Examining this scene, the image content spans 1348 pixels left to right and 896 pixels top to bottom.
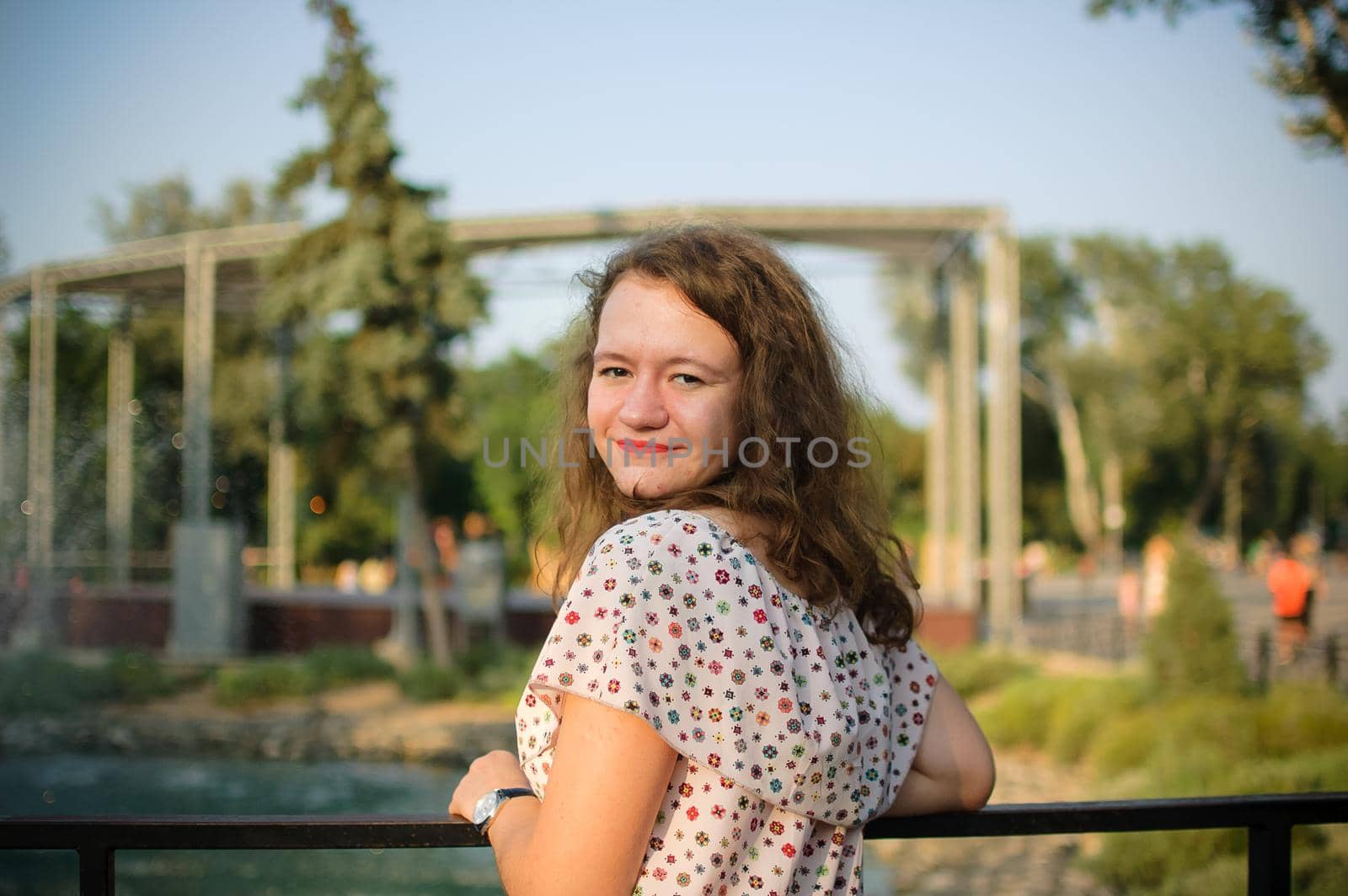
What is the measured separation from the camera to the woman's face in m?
1.07

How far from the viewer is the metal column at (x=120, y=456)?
15.9 metres

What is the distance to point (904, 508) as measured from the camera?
3053 cm

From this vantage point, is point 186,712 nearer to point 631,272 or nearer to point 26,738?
point 26,738

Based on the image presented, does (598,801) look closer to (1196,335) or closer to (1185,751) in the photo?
(1185,751)

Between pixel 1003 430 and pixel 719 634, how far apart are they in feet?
48.3

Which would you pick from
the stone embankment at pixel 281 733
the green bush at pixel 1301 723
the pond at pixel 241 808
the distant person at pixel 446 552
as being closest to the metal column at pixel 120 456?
the stone embankment at pixel 281 733

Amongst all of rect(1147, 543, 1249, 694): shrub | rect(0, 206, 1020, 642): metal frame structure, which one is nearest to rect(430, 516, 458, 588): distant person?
rect(0, 206, 1020, 642): metal frame structure

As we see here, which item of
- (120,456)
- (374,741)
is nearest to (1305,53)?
(374,741)

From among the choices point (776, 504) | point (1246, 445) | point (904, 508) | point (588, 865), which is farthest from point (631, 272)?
point (1246, 445)

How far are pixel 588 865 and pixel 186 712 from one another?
1383 centimetres

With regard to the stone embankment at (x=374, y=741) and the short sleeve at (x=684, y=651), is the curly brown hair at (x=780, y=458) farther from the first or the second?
the stone embankment at (x=374, y=741)

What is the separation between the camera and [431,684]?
44.5ft

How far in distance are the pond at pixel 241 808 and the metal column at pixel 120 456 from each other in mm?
4850

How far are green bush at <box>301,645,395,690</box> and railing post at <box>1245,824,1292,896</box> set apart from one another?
44.6ft
